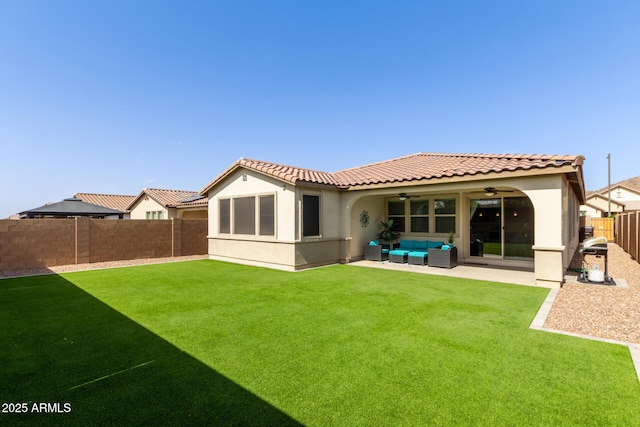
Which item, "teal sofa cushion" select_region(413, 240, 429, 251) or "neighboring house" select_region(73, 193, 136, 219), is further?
"neighboring house" select_region(73, 193, 136, 219)

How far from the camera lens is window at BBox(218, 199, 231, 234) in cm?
1395

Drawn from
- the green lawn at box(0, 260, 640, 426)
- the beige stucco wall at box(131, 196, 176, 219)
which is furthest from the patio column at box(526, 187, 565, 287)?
the beige stucco wall at box(131, 196, 176, 219)

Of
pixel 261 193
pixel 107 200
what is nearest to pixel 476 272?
pixel 261 193

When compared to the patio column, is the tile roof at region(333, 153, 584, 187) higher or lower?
higher

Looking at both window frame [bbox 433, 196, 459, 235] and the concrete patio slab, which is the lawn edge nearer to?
the concrete patio slab

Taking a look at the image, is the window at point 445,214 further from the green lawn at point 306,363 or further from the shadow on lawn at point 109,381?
the shadow on lawn at point 109,381

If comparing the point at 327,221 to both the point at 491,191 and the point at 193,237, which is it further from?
the point at 193,237

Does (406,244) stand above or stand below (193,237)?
below

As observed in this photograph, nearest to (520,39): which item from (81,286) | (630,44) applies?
(630,44)

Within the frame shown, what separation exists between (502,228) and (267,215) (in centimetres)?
960

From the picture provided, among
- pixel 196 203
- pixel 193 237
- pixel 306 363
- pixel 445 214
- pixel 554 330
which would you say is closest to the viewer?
pixel 306 363

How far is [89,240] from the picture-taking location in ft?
42.2

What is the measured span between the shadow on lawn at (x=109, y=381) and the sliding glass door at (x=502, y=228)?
12.1m

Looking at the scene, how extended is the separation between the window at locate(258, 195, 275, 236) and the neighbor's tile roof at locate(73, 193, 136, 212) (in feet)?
80.2
